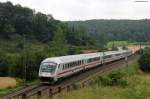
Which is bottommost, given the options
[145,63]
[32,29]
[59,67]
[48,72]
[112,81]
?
[145,63]

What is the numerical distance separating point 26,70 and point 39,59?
Result: 9.65 ft

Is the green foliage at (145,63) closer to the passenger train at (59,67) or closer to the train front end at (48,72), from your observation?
the passenger train at (59,67)

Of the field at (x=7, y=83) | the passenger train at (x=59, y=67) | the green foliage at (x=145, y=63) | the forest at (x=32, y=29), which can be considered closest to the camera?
the passenger train at (x=59, y=67)

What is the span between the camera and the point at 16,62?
53.1 m

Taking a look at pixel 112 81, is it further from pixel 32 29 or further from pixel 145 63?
pixel 32 29

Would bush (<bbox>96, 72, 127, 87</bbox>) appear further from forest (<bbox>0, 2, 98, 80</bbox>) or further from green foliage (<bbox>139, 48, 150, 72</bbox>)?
forest (<bbox>0, 2, 98, 80</bbox>)

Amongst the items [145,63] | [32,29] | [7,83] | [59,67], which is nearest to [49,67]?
[59,67]

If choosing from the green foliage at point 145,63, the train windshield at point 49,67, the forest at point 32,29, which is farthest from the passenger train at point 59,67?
the forest at point 32,29

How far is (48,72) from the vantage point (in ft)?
133

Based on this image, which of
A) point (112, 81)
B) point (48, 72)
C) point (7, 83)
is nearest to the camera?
point (112, 81)

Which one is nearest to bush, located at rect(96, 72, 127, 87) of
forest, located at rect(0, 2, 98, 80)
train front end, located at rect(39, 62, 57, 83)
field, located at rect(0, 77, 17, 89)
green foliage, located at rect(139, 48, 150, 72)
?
train front end, located at rect(39, 62, 57, 83)

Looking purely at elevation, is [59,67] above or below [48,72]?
above

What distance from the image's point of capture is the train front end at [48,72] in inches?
1580

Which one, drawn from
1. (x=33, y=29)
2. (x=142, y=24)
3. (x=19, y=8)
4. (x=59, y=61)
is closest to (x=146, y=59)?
(x=59, y=61)
